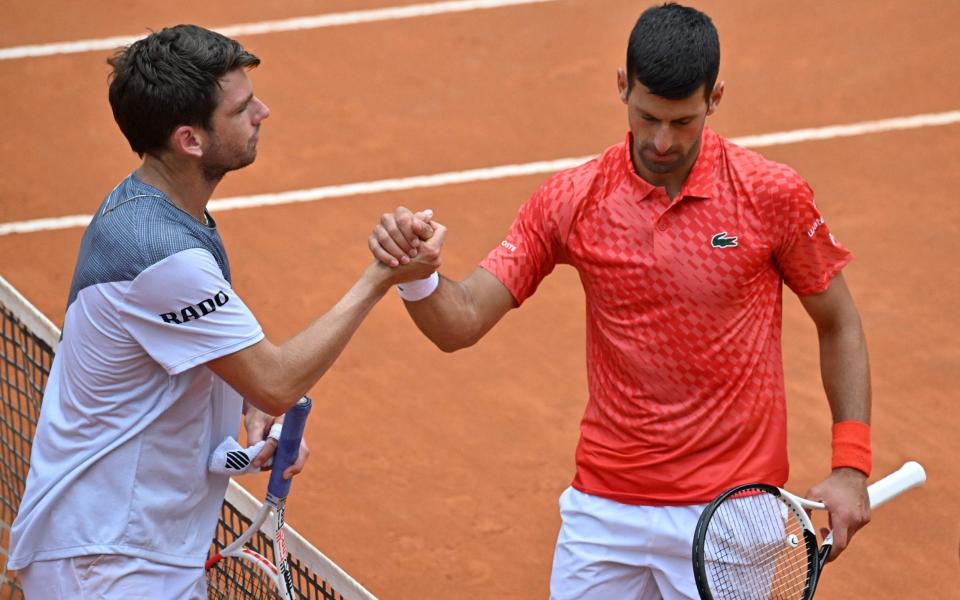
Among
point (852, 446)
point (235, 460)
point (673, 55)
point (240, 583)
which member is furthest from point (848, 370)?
point (240, 583)

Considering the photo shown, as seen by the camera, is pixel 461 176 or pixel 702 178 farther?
pixel 461 176

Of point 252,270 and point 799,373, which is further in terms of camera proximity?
point 252,270

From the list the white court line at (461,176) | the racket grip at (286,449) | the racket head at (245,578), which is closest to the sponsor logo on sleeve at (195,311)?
the racket grip at (286,449)

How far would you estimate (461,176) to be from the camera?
9.64m

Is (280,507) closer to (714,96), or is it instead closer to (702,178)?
(702,178)

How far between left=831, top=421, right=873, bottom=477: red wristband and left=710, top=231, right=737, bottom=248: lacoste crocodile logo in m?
0.65

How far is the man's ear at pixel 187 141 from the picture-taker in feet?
12.9

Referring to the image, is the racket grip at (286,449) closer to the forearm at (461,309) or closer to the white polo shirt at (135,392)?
the white polo shirt at (135,392)

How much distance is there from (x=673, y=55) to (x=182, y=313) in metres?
1.49

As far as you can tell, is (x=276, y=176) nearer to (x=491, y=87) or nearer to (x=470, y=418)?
(x=491, y=87)

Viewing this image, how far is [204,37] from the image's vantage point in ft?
13.1

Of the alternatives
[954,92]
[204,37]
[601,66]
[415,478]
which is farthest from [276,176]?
[204,37]

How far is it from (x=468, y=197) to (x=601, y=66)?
6.58 feet

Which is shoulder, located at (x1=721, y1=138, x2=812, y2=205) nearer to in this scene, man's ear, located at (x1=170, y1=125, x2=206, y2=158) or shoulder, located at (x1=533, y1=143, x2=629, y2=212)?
shoulder, located at (x1=533, y1=143, x2=629, y2=212)
